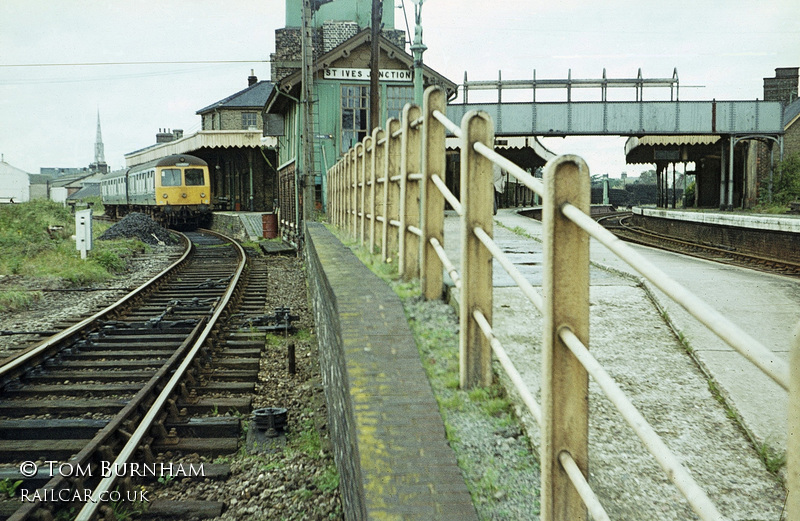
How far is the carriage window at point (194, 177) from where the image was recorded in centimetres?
3023

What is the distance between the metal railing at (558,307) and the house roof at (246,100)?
43348 mm

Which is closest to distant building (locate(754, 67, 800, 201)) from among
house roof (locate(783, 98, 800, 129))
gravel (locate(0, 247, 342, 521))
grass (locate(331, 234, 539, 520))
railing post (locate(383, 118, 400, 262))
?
house roof (locate(783, 98, 800, 129))

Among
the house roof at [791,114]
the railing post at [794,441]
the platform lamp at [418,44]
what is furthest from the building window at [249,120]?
the railing post at [794,441]

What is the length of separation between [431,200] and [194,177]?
27.6 m

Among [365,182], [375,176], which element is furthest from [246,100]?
[375,176]

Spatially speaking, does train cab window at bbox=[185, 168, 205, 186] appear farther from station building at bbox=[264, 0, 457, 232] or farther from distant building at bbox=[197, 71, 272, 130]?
distant building at bbox=[197, 71, 272, 130]

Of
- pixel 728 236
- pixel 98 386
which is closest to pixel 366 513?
pixel 98 386

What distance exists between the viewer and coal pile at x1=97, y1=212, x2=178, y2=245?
71.9ft

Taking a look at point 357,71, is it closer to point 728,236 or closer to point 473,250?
point 728,236

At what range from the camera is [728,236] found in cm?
1712

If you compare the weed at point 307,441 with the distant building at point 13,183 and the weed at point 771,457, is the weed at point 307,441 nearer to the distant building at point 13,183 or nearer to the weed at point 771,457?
the weed at point 771,457

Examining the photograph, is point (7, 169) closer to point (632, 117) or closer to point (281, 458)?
point (632, 117)

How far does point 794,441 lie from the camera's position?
1110 millimetres

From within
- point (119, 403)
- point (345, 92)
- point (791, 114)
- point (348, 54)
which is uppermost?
point (348, 54)
